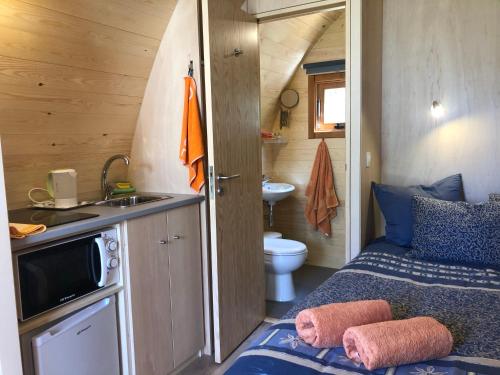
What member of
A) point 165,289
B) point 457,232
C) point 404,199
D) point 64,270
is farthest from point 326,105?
point 64,270

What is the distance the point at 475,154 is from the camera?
2463mm

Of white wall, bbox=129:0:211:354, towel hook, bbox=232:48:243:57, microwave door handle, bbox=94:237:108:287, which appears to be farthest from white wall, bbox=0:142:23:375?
towel hook, bbox=232:48:243:57

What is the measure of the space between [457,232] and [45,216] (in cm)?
191

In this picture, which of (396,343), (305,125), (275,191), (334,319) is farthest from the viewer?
(305,125)

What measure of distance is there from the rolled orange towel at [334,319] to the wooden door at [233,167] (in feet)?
3.63

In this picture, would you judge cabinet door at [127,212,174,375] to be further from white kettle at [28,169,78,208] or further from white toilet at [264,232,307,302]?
white toilet at [264,232,307,302]

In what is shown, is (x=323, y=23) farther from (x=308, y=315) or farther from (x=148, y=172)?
(x=308, y=315)

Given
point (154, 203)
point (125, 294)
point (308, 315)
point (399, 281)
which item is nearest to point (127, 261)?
point (125, 294)

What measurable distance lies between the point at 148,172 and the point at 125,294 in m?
0.88

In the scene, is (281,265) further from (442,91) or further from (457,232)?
(442,91)

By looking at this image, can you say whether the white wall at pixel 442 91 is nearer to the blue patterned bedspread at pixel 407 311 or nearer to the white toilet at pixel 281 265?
the blue patterned bedspread at pixel 407 311

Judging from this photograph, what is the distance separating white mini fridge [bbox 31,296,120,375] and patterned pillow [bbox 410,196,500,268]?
1514 mm

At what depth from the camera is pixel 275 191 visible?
146 inches

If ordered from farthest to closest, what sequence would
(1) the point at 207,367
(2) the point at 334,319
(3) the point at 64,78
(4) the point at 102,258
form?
1. (1) the point at 207,367
2. (3) the point at 64,78
3. (4) the point at 102,258
4. (2) the point at 334,319
